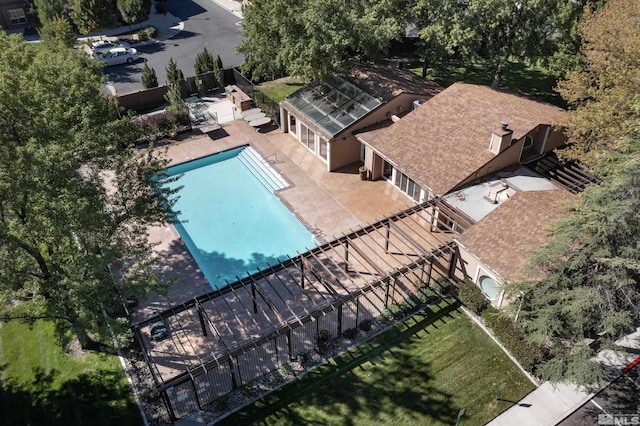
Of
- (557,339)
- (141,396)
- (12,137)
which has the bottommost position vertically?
(141,396)

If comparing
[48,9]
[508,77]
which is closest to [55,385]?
[48,9]

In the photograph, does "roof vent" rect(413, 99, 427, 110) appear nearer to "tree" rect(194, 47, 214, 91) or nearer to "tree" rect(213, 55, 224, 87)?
"tree" rect(213, 55, 224, 87)

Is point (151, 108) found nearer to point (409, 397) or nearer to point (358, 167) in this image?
point (358, 167)

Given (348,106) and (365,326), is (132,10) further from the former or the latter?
(365,326)

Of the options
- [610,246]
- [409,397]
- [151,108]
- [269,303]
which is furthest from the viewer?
[151,108]

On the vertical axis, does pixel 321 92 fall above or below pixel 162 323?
above

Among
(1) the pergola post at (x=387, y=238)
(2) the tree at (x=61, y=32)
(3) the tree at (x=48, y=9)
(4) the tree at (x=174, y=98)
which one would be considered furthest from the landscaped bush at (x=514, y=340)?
(3) the tree at (x=48, y=9)

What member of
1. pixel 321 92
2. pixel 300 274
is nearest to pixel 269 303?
pixel 300 274
